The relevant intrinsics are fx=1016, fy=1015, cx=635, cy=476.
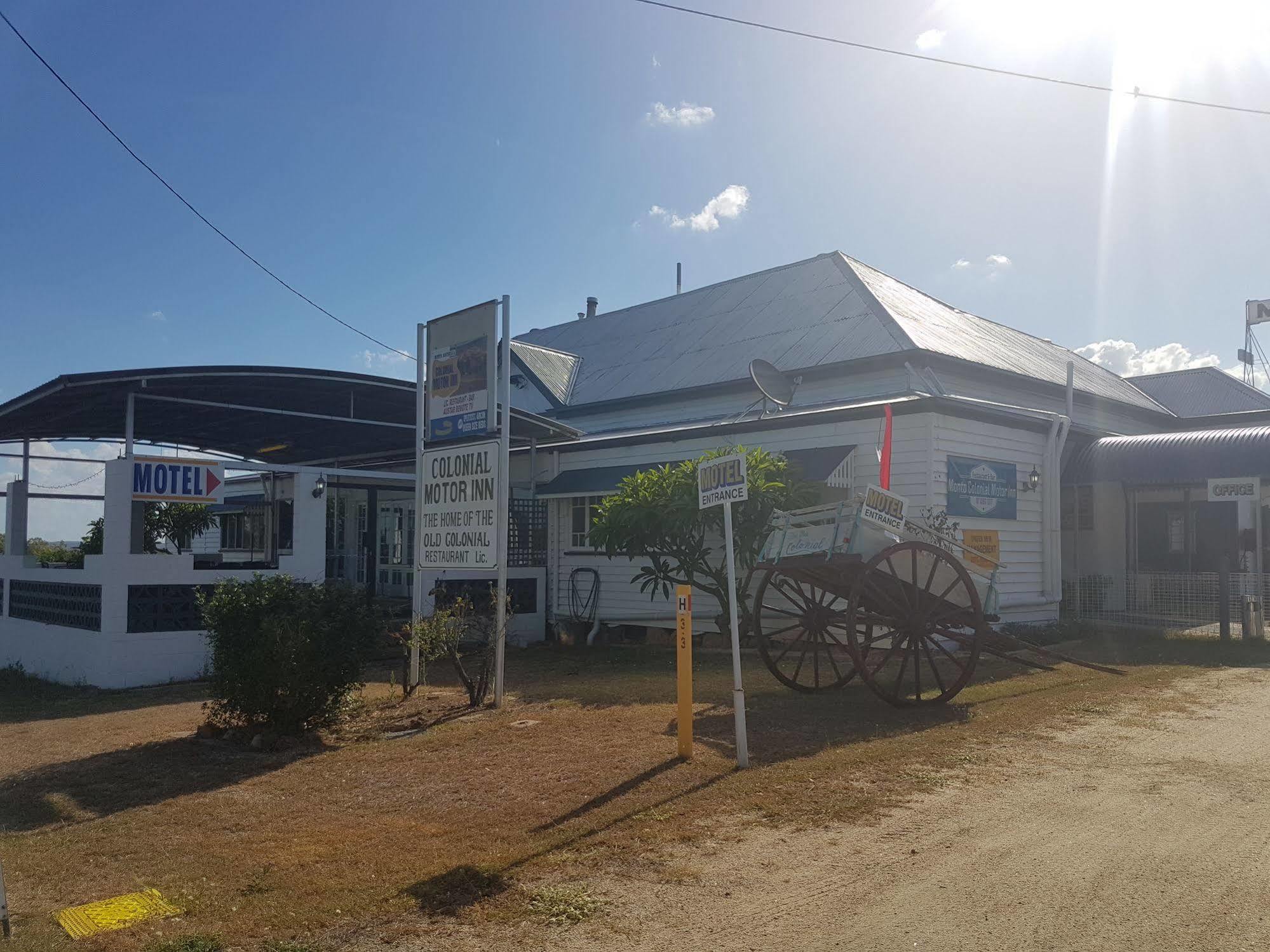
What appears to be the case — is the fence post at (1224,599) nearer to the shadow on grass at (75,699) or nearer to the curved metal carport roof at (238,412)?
the curved metal carport roof at (238,412)

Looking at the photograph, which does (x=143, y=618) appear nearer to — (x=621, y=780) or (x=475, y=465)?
(x=475, y=465)

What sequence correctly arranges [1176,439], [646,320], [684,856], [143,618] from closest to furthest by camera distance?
1. [684,856]
2. [143,618]
3. [1176,439]
4. [646,320]

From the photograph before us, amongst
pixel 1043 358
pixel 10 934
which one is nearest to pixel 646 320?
pixel 1043 358

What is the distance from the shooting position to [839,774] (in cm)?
671

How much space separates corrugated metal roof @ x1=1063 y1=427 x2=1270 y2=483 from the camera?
53.1 feet

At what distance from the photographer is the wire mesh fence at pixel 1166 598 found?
15344 mm

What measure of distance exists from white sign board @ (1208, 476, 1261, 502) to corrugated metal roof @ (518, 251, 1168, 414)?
16.6 ft

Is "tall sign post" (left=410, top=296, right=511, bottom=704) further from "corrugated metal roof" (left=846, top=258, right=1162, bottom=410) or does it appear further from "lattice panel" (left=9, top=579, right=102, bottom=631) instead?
"corrugated metal roof" (left=846, top=258, right=1162, bottom=410)

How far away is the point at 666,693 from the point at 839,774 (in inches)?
157

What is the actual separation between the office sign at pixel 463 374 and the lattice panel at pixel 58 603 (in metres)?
5.04

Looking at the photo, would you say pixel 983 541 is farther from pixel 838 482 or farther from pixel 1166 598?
pixel 1166 598

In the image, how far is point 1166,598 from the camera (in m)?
16.3

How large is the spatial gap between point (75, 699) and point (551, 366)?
15940 millimetres

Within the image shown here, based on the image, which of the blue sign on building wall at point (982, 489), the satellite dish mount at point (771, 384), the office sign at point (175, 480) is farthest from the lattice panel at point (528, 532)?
the blue sign on building wall at point (982, 489)
